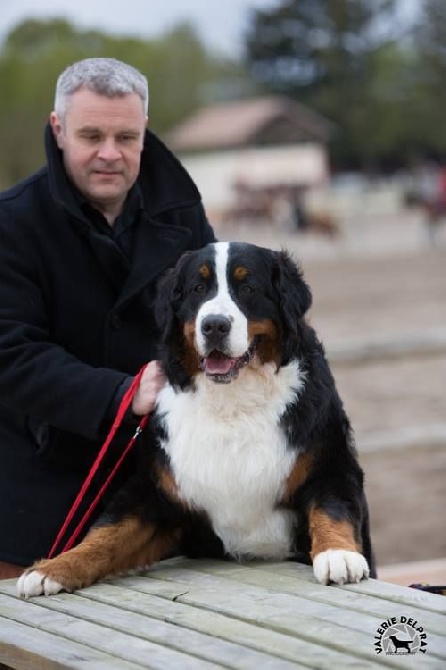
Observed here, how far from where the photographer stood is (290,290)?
347 centimetres

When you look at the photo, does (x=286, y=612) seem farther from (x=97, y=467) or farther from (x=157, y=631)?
(x=97, y=467)

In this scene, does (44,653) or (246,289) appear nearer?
(44,653)

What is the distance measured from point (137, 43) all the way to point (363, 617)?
6062cm

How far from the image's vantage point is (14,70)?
44000 mm

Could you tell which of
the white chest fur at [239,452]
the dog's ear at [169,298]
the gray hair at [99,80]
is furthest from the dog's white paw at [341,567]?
the gray hair at [99,80]

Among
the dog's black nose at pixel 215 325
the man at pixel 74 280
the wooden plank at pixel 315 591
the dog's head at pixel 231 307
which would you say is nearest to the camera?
the wooden plank at pixel 315 591

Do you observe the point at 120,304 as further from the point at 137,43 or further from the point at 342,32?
the point at 342,32

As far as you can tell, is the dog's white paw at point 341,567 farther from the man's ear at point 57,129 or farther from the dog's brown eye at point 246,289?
the man's ear at point 57,129

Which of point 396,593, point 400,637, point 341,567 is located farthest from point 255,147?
point 400,637

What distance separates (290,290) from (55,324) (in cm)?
79

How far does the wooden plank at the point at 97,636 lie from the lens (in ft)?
8.44

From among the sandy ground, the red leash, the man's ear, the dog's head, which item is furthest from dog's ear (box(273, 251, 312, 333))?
the man's ear

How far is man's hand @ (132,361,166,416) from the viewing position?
11.6ft

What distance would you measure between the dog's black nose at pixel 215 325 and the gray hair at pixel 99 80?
0.89 m
